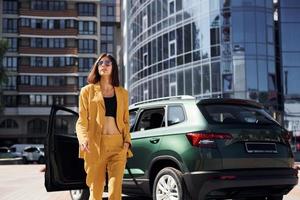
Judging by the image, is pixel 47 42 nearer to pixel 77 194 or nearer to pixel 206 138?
pixel 77 194

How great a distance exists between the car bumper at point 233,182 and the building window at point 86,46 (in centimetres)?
6923

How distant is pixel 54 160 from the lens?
24.4 ft

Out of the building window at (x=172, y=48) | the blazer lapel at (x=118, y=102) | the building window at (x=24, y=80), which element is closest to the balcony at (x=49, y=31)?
the building window at (x=24, y=80)

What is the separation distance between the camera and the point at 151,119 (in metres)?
8.40

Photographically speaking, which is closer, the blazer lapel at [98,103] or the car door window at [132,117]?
the blazer lapel at [98,103]

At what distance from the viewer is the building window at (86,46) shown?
7538cm

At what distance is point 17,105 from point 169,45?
3795 cm

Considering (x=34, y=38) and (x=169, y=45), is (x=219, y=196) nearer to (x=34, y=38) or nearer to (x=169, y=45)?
(x=169, y=45)

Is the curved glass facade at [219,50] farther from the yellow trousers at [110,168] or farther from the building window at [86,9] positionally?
the building window at [86,9]

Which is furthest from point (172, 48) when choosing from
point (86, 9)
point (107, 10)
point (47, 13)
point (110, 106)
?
point (107, 10)

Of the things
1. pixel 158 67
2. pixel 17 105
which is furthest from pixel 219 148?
pixel 17 105

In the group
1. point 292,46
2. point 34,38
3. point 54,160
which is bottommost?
point 54,160

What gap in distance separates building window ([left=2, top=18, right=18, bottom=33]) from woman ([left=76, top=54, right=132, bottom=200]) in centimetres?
7167

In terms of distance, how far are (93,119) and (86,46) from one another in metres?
70.7
